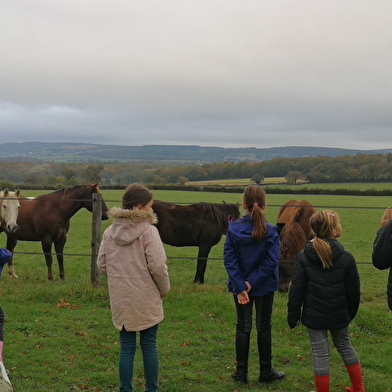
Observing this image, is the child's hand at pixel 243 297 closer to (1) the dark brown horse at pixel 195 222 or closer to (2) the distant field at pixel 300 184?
(1) the dark brown horse at pixel 195 222

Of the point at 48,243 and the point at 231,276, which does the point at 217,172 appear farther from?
the point at 231,276

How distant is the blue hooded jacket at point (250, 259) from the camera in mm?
3979

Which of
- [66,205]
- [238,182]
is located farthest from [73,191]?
[238,182]

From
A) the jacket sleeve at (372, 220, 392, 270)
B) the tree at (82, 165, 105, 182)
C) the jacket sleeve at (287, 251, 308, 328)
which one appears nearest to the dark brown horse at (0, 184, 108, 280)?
the jacket sleeve at (287, 251, 308, 328)

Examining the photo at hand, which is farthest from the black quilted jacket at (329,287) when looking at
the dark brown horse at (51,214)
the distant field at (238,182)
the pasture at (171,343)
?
the distant field at (238,182)

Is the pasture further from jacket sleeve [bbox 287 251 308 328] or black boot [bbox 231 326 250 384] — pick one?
jacket sleeve [bbox 287 251 308 328]

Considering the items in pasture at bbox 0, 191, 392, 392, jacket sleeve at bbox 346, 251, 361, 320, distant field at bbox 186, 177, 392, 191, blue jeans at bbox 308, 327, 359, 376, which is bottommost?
pasture at bbox 0, 191, 392, 392

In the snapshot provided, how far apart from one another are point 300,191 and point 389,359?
27.7 metres

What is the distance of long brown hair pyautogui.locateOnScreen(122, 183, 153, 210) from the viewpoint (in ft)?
11.7

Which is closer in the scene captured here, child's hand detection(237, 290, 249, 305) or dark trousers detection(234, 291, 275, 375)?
child's hand detection(237, 290, 249, 305)

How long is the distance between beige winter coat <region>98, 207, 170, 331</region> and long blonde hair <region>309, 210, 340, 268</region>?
1.31 metres

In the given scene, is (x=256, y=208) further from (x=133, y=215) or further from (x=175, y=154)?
(x=175, y=154)

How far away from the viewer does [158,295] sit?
141 inches

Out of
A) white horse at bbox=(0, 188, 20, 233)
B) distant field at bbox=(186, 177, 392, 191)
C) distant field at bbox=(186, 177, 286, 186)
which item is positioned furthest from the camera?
distant field at bbox=(186, 177, 392, 191)
